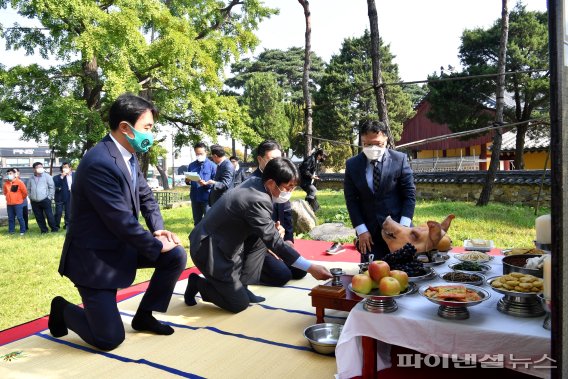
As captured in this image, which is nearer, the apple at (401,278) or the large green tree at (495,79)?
the apple at (401,278)

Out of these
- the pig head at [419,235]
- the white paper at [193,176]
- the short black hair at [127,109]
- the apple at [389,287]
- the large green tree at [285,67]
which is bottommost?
the apple at [389,287]

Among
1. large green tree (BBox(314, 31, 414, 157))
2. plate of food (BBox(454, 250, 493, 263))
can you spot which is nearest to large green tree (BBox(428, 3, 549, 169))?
large green tree (BBox(314, 31, 414, 157))

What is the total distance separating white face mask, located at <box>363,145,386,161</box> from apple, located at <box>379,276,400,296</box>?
1.82 m

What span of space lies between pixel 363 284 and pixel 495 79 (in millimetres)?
14259

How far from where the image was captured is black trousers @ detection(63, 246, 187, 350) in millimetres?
2639

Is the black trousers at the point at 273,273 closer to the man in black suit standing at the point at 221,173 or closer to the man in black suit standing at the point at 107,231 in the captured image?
the man in black suit standing at the point at 107,231

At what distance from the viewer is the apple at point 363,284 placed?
1932 mm

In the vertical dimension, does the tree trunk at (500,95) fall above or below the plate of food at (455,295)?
above

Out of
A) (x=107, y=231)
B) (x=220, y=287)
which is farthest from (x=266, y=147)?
(x=107, y=231)

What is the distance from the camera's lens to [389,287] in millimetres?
1829

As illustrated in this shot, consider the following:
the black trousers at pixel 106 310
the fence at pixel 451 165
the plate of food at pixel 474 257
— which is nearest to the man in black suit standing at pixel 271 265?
the black trousers at pixel 106 310

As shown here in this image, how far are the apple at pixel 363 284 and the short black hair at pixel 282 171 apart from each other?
1113 millimetres

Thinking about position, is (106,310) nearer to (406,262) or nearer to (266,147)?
(406,262)

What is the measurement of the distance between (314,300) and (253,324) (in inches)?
29.8
